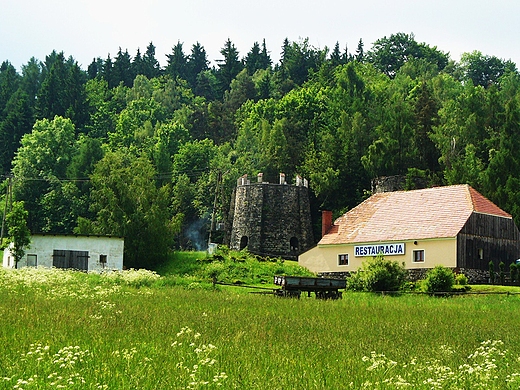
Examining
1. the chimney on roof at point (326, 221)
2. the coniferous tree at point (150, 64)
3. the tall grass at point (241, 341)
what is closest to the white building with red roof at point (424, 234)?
the chimney on roof at point (326, 221)

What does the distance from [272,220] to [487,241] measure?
65.8 ft

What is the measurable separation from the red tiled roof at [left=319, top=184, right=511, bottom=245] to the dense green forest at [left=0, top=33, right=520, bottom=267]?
23.4ft

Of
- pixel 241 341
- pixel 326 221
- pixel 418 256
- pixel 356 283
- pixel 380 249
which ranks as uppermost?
pixel 326 221

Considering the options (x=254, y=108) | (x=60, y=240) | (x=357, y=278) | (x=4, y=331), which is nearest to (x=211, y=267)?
(x=60, y=240)

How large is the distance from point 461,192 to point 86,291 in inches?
1227

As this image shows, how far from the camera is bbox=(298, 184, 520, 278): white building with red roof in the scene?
5475 cm

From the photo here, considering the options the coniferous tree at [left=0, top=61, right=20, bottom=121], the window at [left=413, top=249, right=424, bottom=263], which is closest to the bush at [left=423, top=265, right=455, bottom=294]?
the window at [left=413, top=249, right=424, bottom=263]

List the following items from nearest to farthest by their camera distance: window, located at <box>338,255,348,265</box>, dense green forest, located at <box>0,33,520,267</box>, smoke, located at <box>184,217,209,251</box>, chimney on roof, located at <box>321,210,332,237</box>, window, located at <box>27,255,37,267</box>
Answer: window, located at <box>27,255,37,267</box> → window, located at <box>338,255,348,265</box> → chimney on roof, located at <box>321,210,332,237</box> → dense green forest, located at <box>0,33,520,267</box> → smoke, located at <box>184,217,209,251</box>

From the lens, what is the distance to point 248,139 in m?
100

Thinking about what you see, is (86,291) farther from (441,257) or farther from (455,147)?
(455,147)

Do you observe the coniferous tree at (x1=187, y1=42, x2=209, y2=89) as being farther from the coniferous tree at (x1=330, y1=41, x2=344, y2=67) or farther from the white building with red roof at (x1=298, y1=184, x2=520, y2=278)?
the white building with red roof at (x1=298, y1=184, x2=520, y2=278)

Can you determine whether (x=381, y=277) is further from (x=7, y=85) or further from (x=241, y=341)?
(x=7, y=85)

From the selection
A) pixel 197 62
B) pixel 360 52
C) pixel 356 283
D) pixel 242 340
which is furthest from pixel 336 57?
pixel 242 340

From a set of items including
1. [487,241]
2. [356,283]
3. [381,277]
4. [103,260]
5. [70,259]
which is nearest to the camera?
[381,277]
